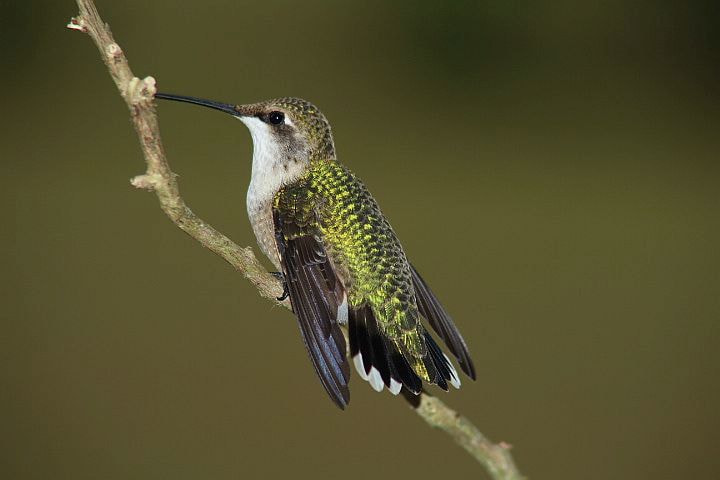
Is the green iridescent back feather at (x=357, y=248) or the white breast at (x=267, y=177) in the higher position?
the white breast at (x=267, y=177)

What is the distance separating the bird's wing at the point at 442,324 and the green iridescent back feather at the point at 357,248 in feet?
0.42

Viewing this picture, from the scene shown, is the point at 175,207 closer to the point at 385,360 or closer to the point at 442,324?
the point at 385,360

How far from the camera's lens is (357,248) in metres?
1.56

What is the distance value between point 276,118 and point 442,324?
607mm

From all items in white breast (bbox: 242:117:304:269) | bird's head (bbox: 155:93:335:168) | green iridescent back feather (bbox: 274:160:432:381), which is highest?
bird's head (bbox: 155:93:335:168)

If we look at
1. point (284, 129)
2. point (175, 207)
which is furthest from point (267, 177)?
point (175, 207)

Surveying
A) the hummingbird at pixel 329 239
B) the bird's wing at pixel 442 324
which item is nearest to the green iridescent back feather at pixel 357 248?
the hummingbird at pixel 329 239

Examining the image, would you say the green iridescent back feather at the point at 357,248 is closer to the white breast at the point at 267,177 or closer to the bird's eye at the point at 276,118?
the white breast at the point at 267,177

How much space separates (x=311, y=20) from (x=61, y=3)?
1284 mm

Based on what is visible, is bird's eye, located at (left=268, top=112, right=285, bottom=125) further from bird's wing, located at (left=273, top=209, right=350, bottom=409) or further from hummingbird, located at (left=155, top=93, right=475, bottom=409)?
bird's wing, located at (left=273, top=209, right=350, bottom=409)

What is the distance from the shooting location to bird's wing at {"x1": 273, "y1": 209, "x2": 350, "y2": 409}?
1.29 m

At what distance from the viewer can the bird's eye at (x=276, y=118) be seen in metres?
1.54

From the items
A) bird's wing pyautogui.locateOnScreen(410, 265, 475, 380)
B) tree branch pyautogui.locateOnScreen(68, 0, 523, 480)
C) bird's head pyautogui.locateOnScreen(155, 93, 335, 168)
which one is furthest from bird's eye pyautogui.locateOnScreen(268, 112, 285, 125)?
bird's wing pyautogui.locateOnScreen(410, 265, 475, 380)

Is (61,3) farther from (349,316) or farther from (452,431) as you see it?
(452,431)
